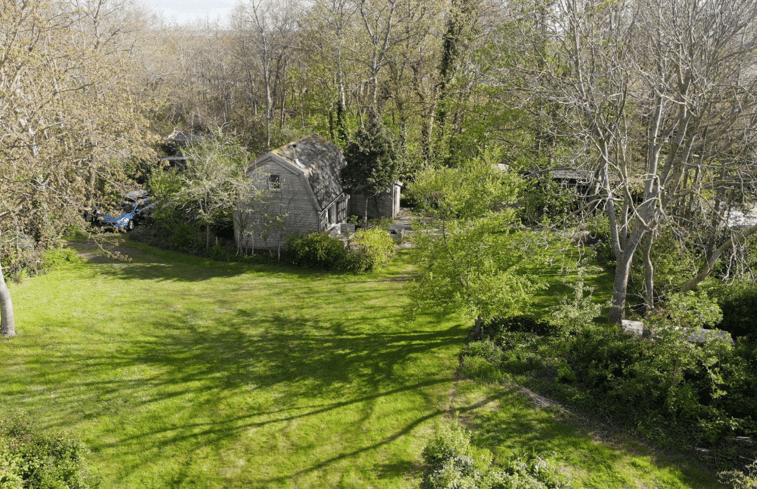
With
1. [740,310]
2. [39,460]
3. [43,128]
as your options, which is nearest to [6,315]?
[43,128]

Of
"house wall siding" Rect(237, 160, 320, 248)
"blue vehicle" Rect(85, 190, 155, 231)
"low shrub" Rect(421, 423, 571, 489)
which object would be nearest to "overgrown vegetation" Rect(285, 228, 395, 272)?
"house wall siding" Rect(237, 160, 320, 248)

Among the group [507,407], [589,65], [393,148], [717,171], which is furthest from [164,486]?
[717,171]

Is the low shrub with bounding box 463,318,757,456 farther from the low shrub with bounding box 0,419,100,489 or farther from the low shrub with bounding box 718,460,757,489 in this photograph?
the low shrub with bounding box 0,419,100,489

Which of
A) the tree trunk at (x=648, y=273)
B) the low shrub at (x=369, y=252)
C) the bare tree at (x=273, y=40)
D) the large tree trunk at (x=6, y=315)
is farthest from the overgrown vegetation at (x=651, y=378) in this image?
the bare tree at (x=273, y=40)

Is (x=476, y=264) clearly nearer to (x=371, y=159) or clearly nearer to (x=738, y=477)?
(x=738, y=477)

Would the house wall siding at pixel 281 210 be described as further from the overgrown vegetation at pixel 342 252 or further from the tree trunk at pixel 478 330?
the tree trunk at pixel 478 330

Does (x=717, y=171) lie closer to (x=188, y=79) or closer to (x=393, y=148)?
(x=393, y=148)
